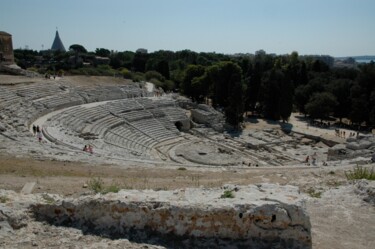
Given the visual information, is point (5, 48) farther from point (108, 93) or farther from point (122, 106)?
point (122, 106)

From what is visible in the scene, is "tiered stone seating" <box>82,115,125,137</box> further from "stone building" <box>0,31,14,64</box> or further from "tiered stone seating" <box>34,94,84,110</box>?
"stone building" <box>0,31,14,64</box>

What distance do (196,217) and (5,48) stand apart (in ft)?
119

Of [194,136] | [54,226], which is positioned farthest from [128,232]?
[194,136]

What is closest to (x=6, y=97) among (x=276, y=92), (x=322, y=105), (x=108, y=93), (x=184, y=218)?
(x=108, y=93)

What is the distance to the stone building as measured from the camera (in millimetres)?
35656

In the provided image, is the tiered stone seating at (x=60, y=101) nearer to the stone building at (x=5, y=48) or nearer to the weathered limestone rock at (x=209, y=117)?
the stone building at (x=5, y=48)

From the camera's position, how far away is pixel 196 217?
5785 mm

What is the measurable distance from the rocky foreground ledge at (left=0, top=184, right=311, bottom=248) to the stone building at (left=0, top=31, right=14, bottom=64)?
3410cm

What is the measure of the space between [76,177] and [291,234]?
852 cm

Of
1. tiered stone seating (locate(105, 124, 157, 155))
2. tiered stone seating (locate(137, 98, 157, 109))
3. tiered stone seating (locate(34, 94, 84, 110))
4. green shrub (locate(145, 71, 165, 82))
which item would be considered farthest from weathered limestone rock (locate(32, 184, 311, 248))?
green shrub (locate(145, 71, 165, 82))

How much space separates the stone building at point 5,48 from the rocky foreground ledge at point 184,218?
1343 inches

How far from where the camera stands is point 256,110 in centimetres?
4294

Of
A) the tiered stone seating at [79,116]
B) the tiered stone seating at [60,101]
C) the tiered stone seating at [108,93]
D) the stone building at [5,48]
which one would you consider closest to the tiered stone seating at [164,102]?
the tiered stone seating at [108,93]

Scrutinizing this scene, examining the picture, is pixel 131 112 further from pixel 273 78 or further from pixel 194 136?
pixel 273 78
